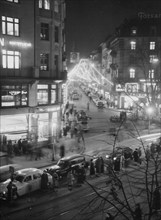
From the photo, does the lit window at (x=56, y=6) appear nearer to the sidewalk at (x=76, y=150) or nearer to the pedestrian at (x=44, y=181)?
the sidewalk at (x=76, y=150)

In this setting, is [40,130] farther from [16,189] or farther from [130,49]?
[130,49]

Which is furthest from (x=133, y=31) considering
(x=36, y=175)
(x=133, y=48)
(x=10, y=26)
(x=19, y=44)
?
(x=36, y=175)

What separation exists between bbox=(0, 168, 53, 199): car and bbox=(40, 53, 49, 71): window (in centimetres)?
1638

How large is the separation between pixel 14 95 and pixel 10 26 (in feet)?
21.2

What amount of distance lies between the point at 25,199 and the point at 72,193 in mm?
2720

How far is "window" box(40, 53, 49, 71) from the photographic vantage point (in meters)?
34.2

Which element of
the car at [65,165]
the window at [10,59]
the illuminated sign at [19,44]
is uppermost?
the illuminated sign at [19,44]

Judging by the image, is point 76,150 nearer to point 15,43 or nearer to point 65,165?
point 65,165

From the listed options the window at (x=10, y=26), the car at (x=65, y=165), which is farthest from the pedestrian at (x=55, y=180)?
the window at (x=10, y=26)

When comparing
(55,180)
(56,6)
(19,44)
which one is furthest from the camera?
(56,6)

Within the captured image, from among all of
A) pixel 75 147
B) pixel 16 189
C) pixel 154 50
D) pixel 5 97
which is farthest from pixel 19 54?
pixel 154 50

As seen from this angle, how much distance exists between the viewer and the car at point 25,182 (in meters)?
18.3

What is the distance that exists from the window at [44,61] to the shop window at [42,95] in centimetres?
197

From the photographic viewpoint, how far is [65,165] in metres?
23.0
